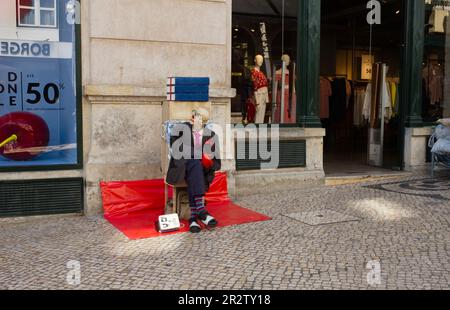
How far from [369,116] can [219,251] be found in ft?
22.4

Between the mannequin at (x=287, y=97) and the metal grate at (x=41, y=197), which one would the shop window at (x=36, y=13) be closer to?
the metal grate at (x=41, y=197)

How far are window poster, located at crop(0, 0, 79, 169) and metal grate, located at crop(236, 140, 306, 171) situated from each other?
8.61 feet

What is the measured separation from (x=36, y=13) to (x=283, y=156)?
174 inches

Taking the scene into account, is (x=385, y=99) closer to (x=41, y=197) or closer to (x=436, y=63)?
(x=436, y=63)

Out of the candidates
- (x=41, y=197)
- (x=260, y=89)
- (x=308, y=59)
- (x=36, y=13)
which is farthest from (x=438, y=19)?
(x=41, y=197)

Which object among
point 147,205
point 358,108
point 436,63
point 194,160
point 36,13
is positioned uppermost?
point 36,13

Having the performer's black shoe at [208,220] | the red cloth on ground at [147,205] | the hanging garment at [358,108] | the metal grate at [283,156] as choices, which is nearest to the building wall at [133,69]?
the red cloth on ground at [147,205]

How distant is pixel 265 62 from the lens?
10.0 m

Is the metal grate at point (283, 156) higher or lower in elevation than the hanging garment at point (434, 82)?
lower

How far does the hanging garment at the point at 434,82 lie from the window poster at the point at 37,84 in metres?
7.10

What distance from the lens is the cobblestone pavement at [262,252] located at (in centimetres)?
459

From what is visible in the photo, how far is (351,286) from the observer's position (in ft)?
14.5

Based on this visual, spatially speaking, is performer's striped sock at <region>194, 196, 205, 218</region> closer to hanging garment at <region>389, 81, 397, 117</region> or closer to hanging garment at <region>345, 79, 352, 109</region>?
hanging garment at <region>389, 81, 397, 117</region>
